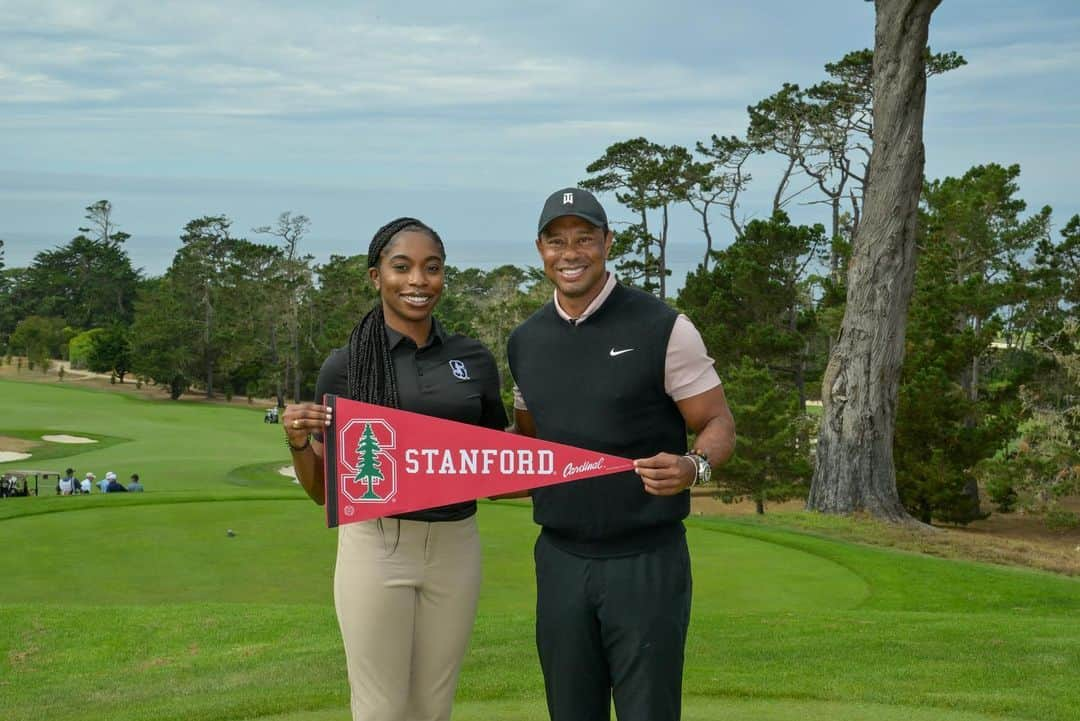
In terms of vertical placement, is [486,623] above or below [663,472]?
below

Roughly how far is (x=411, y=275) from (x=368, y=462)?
642mm

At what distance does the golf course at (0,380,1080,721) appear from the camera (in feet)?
18.9

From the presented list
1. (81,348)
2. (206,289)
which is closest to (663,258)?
(206,289)

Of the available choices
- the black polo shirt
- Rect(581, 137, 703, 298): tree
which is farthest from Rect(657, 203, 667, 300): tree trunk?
the black polo shirt

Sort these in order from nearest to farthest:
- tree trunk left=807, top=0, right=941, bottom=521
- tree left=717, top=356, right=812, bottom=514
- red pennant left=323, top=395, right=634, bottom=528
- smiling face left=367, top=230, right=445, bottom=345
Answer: red pennant left=323, top=395, right=634, bottom=528 → smiling face left=367, top=230, right=445, bottom=345 → tree trunk left=807, top=0, right=941, bottom=521 → tree left=717, top=356, right=812, bottom=514

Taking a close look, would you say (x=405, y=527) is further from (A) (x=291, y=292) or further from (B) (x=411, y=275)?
(A) (x=291, y=292)

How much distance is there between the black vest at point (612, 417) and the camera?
3.50m

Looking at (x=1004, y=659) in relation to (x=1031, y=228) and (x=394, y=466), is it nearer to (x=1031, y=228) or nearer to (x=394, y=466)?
(x=394, y=466)

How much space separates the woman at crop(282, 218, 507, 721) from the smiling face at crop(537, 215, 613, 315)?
40 cm

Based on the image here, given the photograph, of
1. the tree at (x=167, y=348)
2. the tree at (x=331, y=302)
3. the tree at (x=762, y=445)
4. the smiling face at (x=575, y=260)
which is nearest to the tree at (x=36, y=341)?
the tree at (x=167, y=348)

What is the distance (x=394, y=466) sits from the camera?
3.65 meters

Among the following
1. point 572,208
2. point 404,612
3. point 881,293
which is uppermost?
point 881,293

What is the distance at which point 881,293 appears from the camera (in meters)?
17.2

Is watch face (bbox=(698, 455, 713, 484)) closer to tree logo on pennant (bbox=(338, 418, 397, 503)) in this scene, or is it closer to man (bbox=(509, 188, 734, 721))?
man (bbox=(509, 188, 734, 721))
